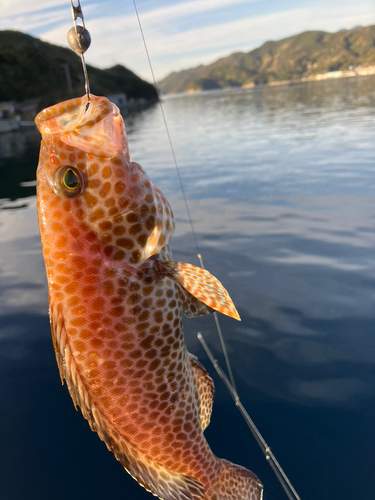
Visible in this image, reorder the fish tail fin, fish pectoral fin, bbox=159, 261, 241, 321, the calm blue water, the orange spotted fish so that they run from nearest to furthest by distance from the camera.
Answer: the orange spotted fish < fish pectoral fin, bbox=159, 261, 241, 321 < the fish tail fin < the calm blue water

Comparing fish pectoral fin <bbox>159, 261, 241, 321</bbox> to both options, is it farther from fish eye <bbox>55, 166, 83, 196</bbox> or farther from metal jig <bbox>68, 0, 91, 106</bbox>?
metal jig <bbox>68, 0, 91, 106</bbox>

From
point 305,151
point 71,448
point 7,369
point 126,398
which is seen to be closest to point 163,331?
point 126,398

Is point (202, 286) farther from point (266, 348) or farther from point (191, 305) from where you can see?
point (266, 348)

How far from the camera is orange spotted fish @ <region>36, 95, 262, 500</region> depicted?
2697mm

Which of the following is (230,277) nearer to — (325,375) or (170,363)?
(325,375)

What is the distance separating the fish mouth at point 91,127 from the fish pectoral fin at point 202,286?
3.31 feet

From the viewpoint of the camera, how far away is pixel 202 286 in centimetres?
292

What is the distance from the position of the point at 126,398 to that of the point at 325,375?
3.81 metres

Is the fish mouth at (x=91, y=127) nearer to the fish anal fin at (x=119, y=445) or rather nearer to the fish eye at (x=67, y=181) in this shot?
the fish eye at (x=67, y=181)

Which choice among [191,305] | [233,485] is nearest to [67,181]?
[191,305]

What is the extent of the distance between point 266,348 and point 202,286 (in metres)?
3.78

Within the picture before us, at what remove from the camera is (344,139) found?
2300 centimetres

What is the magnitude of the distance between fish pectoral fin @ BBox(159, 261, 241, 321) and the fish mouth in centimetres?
101

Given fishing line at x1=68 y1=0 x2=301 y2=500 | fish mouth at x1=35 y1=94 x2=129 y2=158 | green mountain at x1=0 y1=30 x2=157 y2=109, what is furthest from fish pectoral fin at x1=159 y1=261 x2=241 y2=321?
green mountain at x1=0 y1=30 x2=157 y2=109
